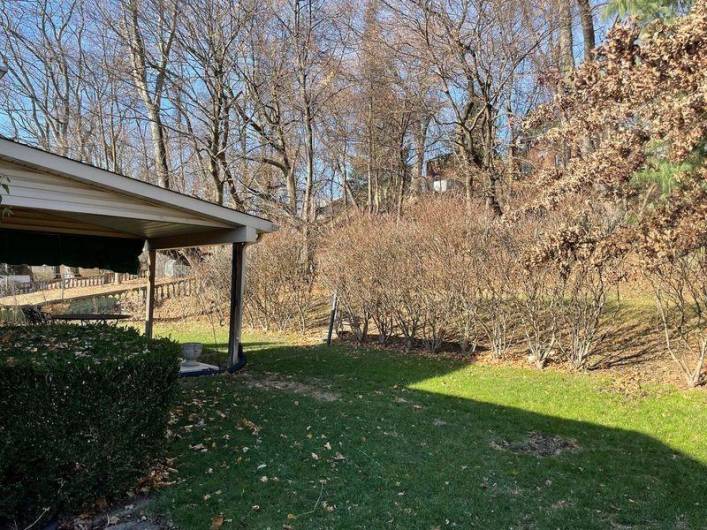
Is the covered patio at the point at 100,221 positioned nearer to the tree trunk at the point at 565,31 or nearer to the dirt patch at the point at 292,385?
the dirt patch at the point at 292,385

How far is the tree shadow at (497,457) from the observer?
3.31m

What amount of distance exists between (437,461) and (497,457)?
0.54 m

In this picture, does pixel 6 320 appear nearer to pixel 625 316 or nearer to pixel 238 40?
pixel 238 40

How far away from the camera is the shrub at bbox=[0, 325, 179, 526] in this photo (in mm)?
2896

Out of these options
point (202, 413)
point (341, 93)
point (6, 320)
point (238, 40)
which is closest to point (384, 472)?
point (202, 413)

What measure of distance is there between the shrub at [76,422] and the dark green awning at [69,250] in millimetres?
5827

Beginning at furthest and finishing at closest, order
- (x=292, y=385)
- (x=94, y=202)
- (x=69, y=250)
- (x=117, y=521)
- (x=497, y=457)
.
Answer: (x=69, y=250), (x=292, y=385), (x=94, y=202), (x=497, y=457), (x=117, y=521)

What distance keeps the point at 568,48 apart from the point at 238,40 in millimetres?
9306

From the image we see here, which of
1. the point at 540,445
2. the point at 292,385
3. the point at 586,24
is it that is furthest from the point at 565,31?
the point at 540,445

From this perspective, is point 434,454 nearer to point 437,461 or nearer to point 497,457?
point 437,461

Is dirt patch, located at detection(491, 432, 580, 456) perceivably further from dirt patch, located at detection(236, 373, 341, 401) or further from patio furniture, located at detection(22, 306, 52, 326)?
patio furniture, located at detection(22, 306, 52, 326)

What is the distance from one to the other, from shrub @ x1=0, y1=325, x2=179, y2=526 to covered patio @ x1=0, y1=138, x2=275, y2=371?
3.31 feet

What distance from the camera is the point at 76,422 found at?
304cm

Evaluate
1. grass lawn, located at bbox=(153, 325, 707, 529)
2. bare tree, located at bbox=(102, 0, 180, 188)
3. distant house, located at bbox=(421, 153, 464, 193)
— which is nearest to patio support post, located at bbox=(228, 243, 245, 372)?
grass lawn, located at bbox=(153, 325, 707, 529)
